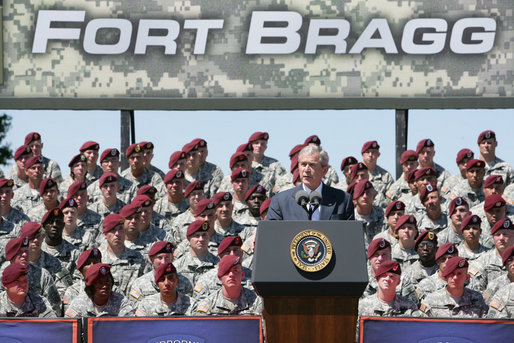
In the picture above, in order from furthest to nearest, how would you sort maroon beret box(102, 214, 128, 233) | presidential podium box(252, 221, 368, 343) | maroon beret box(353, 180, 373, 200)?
maroon beret box(353, 180, 373, 200)
maroon beret box(102, 214, 128, 233)
presidential podium box(252, 221, 368, 343)

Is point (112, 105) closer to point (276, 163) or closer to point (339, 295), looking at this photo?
point (276, 163)

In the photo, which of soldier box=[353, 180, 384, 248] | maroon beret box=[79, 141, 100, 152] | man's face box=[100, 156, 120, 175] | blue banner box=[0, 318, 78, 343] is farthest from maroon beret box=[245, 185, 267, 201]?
blue banner box=[0, 318, 78, 343]

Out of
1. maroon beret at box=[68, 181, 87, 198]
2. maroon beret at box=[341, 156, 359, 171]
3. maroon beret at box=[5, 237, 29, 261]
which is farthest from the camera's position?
maroon beret at box=[341, 156, 359, 171]

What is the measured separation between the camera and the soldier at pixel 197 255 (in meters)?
9.88

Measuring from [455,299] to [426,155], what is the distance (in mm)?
3569

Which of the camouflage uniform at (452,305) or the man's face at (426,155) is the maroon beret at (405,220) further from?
the man's face at (426,155)

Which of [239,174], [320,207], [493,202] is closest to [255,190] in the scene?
[239,174]

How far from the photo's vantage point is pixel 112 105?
13.1 m

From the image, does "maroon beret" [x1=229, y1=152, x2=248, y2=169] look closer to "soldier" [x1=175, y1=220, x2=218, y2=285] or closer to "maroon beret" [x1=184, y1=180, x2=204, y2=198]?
"maroon beret" [x1=184, y1=180, x2=204, y2=198]

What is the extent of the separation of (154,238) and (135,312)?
6.08 ft

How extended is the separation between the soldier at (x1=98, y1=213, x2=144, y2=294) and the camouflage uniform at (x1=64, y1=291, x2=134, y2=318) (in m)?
1.26

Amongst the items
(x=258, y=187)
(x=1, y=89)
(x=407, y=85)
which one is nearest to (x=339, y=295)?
(x=258, y=187)

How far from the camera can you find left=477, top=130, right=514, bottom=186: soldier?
1184 centimetres

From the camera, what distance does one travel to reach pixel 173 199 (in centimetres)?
1155
